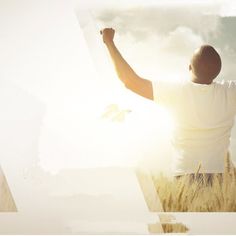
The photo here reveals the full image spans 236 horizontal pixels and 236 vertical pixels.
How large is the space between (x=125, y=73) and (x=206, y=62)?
0.47m

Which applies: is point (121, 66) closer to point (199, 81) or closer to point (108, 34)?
point (108, 34)

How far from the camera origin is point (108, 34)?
3008 mm

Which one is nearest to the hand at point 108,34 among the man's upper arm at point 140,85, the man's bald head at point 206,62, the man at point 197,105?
the man at point 197,105

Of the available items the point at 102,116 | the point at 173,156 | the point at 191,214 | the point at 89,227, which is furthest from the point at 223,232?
the point at 102,116

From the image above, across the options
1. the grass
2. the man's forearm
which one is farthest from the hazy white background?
the grass

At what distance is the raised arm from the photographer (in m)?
3.01

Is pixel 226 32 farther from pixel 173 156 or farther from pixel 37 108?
pixel 37 108

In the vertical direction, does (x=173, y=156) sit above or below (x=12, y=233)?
above

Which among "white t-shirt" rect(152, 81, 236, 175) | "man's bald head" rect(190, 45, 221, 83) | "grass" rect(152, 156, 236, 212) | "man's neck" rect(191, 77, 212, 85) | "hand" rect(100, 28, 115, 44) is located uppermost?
"hand" rect(100, 28, 115, 44)

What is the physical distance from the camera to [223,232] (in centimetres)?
291

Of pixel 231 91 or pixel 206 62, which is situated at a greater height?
pixel 206 62

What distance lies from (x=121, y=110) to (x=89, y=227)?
2.27 feet

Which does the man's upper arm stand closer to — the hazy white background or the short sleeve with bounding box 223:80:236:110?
the hazy white background

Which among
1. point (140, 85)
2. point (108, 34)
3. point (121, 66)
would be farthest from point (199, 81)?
point (108, 34)
